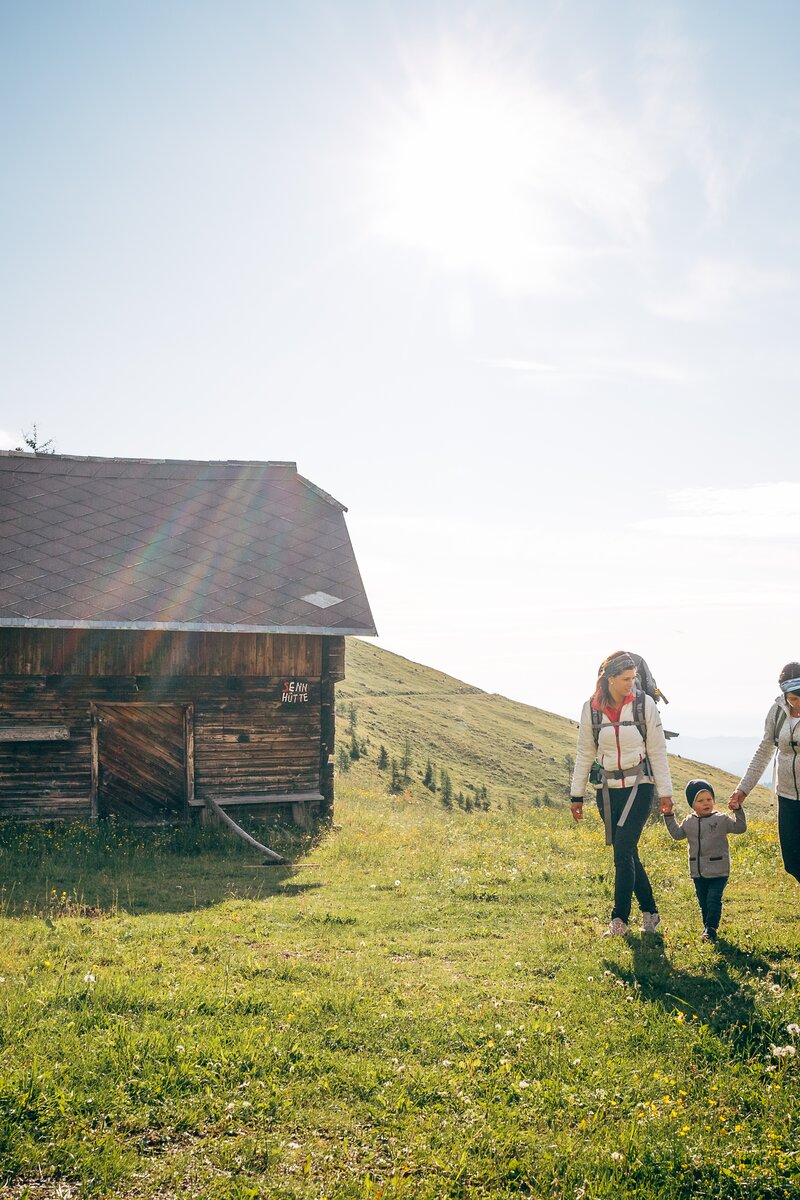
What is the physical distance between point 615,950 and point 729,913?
6.42 feet

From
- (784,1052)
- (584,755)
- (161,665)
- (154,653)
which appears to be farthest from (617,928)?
(154,653)

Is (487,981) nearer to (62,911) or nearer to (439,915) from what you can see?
(439,915)

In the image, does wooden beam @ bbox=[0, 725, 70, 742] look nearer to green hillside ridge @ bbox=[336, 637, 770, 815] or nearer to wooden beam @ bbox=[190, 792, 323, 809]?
wooden beam @ bbox=[190, 792, 323, 809]

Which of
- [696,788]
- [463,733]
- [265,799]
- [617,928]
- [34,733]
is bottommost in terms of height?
[463,733]

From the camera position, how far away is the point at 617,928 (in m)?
8.05

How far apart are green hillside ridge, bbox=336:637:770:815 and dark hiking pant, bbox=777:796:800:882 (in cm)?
2265

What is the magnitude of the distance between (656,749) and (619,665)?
0.83 m

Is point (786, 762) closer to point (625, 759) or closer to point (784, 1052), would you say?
point (625, 759)

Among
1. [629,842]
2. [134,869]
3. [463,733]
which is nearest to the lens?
[629,842]

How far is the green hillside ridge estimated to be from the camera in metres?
34.8

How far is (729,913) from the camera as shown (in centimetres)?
877

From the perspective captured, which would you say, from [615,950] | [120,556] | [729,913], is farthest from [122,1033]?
[120,556]

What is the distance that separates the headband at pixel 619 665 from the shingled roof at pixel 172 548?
27.8ft

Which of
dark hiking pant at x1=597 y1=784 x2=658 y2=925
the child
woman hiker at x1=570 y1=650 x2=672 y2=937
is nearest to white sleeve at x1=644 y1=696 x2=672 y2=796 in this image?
woman hiker at x1=570 y1=650 x2=672 y2=937
